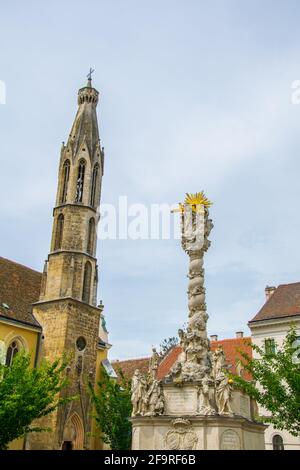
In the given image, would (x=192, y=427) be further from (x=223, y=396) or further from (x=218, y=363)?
(x=218, y=363)

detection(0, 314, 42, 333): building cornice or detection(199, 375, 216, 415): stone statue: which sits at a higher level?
detection(0, 314, 42, 333): building cornice

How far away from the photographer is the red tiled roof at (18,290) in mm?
31547

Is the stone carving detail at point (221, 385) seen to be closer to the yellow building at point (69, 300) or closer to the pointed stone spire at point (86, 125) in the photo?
the yellow building at point (69, 300)

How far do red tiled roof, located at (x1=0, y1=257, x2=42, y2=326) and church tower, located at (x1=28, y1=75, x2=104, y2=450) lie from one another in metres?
0.75

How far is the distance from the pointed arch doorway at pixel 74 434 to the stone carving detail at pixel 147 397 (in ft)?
48.5

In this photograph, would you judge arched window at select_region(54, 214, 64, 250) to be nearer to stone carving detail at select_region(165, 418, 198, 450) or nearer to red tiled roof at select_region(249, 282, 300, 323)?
red tiled roof at select_region(249, 282, 300, 323)

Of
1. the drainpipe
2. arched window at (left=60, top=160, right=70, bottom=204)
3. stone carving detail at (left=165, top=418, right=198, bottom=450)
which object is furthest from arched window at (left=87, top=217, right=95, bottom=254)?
stone carving detail at (left=165, top=418, right=198, bottom=450)

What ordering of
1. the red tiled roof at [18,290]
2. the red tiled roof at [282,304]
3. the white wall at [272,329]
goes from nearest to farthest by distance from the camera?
1. the red tiled roof at [18,290]
2. the white wall at [272,329]
3. the red tiled roof at [282,304]

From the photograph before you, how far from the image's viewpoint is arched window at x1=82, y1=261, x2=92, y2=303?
3353cm

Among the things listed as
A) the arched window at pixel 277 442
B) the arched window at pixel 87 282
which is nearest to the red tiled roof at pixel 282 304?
the arched window at pixel 277 442

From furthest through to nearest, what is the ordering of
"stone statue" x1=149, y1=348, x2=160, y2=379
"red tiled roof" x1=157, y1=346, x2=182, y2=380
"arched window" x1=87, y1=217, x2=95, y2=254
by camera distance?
"red tiled roof" x1=157, y1=346, x2=182, y2=380, "arched window" x1=87, y1=217, x2=95, y2=254, "stone statue" x1=149, y1=348, x2=160, y2=379
